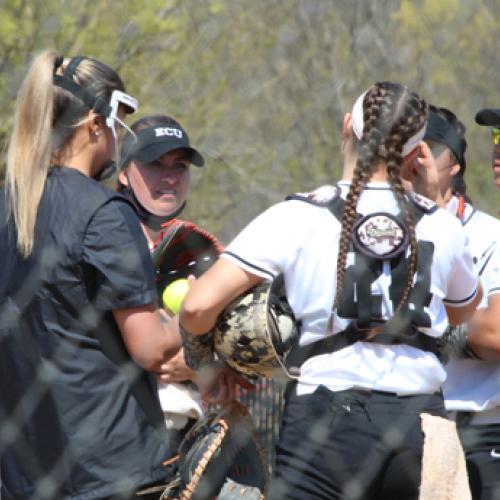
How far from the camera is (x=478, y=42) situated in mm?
6316

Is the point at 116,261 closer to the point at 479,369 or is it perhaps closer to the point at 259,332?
the point at 259,332

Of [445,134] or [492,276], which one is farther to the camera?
[445,134]

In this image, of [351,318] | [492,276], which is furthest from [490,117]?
[351,318]

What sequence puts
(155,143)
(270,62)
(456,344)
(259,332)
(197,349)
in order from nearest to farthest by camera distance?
→ (259,332)
(197,349)
(456,344)
(155,143)
(270,62)

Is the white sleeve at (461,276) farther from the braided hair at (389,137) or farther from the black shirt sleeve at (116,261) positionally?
the black shirt sleeve at (116,261)

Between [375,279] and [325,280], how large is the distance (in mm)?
118

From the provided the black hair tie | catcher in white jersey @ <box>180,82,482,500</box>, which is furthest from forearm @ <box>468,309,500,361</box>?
the black hair tie

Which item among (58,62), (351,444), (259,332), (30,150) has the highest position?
(58,62)

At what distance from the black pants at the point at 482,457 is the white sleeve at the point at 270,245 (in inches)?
44.9

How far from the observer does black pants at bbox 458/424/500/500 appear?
3.34 m

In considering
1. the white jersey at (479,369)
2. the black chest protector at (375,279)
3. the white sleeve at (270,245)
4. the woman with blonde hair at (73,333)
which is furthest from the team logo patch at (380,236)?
the white jersey at (479,369)

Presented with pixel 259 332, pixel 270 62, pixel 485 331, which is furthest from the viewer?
pixel 270 62

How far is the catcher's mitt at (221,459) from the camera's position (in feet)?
9.31

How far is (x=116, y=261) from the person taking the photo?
2.63 meters
